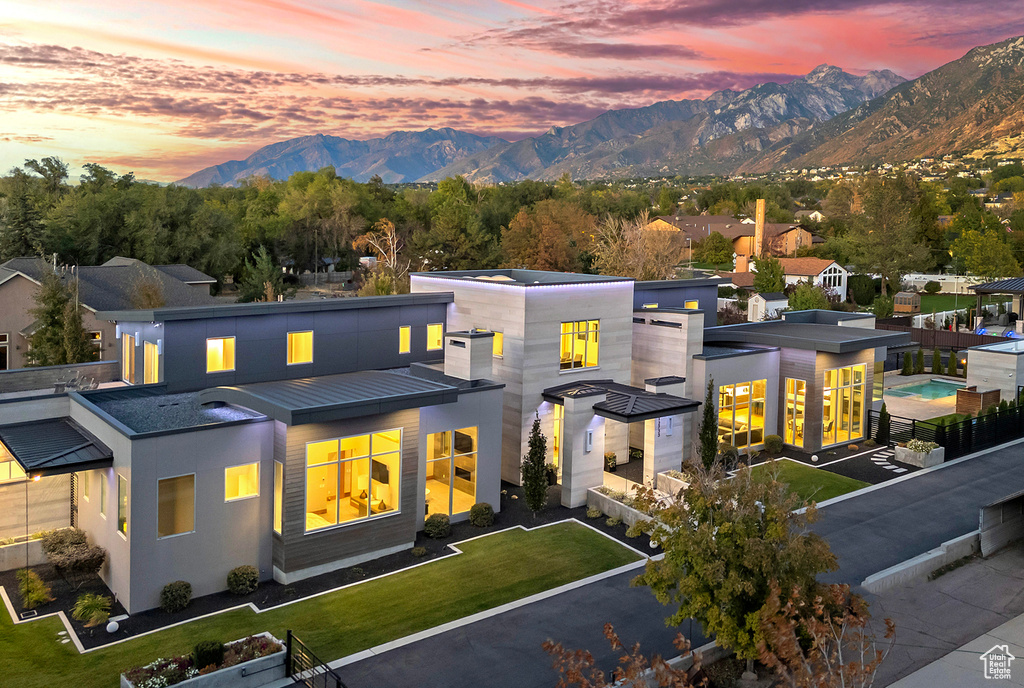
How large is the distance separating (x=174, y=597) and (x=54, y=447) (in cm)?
479

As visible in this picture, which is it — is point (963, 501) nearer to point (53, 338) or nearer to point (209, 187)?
point (53, 338)

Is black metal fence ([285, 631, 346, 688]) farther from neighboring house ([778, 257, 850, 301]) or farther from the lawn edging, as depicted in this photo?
neighboring house ([778, 257, 850, 301])

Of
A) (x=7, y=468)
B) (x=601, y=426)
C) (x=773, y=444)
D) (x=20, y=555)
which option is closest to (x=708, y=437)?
(x=773, y=444)

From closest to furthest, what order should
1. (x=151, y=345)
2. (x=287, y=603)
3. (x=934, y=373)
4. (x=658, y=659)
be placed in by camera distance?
(x=658, y=659) → (x=287, y=603) → (x=151, y=345) → (x=934, y=373)

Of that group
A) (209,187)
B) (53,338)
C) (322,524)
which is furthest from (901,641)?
(209,187)


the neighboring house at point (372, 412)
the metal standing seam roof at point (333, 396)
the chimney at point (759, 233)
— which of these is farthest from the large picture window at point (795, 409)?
the chimney at point (759, 233)

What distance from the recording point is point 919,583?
61.3ft

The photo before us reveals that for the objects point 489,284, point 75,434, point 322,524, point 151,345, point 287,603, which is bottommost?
point 287,603

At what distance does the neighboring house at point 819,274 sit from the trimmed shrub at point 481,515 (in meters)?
58.6

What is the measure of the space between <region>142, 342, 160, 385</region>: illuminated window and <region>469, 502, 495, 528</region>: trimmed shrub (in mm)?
9424

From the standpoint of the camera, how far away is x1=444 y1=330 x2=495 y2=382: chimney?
75.3 ft

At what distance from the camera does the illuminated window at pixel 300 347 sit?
24203 mm

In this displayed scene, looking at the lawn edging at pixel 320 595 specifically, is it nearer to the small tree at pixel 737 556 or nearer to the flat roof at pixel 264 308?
the small tree at pixel 737 556

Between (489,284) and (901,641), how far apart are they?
15.2 metres
